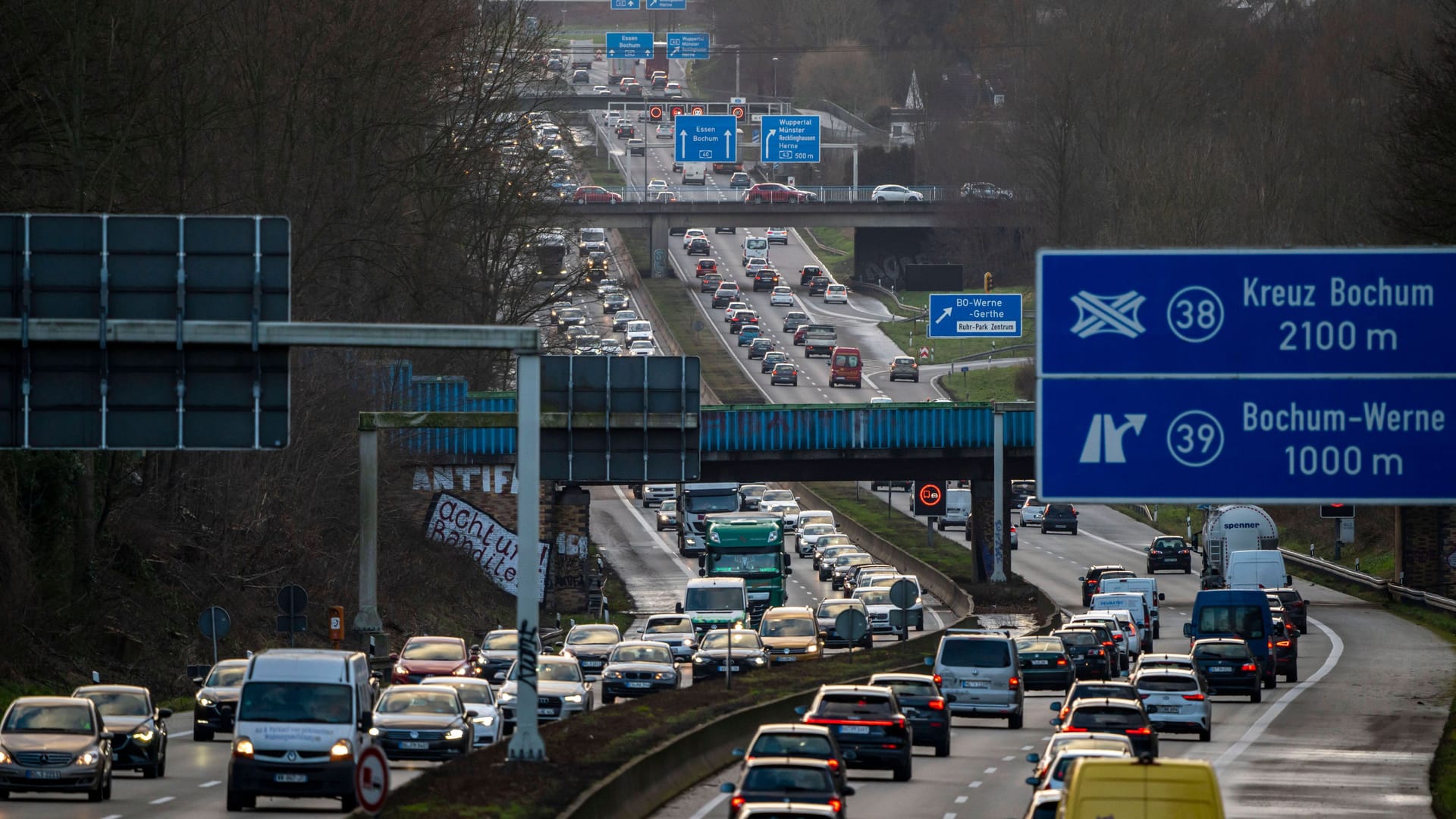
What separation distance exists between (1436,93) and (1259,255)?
29.9 metres

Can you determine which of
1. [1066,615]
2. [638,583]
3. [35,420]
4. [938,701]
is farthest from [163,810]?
[638,583]

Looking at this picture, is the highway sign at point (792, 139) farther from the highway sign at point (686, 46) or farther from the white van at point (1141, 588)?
the white van at point (1141, 588)

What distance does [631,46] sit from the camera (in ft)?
496

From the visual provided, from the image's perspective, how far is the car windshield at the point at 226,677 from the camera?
3312cm

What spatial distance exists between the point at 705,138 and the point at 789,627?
6253cm

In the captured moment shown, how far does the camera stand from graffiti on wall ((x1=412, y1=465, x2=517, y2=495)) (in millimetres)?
65875

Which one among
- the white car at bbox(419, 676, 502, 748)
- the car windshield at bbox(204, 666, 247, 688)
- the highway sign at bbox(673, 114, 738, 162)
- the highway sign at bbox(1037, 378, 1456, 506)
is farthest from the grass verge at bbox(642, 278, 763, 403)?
the highway sign at bbox(1037, 378, 1456, 506)

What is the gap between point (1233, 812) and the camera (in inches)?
1037

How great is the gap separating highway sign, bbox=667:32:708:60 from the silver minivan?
119487 millimetres

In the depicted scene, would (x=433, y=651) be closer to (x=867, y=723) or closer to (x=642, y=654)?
(x=642, y=654)

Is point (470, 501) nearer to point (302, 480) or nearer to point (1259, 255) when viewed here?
point (302, 480)

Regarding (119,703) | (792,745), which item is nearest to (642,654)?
(119,703)

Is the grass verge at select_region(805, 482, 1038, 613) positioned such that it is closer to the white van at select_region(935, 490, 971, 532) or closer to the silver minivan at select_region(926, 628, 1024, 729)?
the white van at select_region(935, 490, 971, 532)

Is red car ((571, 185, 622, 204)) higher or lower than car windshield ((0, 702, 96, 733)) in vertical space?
higher
